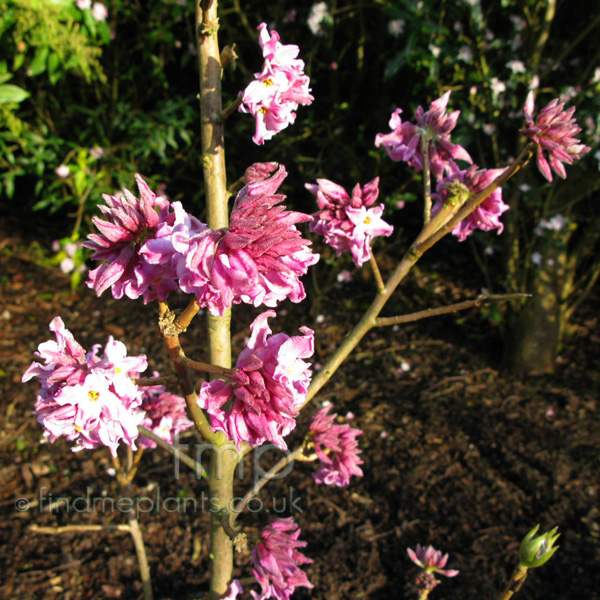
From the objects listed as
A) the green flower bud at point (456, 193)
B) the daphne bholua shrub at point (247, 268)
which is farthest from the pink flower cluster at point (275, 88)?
the green flower bud at point (456, 193)

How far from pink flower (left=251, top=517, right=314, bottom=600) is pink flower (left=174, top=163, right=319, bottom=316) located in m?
0.73

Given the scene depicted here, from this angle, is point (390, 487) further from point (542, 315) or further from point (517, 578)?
point (517, 578)

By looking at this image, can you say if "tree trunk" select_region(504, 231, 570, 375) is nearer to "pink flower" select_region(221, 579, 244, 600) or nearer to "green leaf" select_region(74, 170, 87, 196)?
"pink flower" select_region(221, 579, 244, 600)

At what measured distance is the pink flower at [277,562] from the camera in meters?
1.33

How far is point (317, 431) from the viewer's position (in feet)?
5.16

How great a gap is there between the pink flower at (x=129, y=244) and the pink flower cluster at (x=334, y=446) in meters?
0.78

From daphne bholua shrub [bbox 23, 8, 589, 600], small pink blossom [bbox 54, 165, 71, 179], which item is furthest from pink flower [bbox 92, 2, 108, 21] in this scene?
daphne bholua shrub [bbox 23, 8, 589, 600]

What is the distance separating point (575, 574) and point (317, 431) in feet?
4.69

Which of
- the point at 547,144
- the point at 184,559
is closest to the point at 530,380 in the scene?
the point at 184,559

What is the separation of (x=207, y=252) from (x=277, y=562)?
881mm

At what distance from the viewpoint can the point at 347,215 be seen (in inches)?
50.8

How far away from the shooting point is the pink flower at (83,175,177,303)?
891mm

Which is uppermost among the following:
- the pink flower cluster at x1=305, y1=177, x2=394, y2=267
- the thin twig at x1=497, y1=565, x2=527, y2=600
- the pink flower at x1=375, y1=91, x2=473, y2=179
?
the pink flower at x1=375, y1=91, x2=473, y2=179

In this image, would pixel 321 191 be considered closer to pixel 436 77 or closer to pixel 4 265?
pixel 436 77
